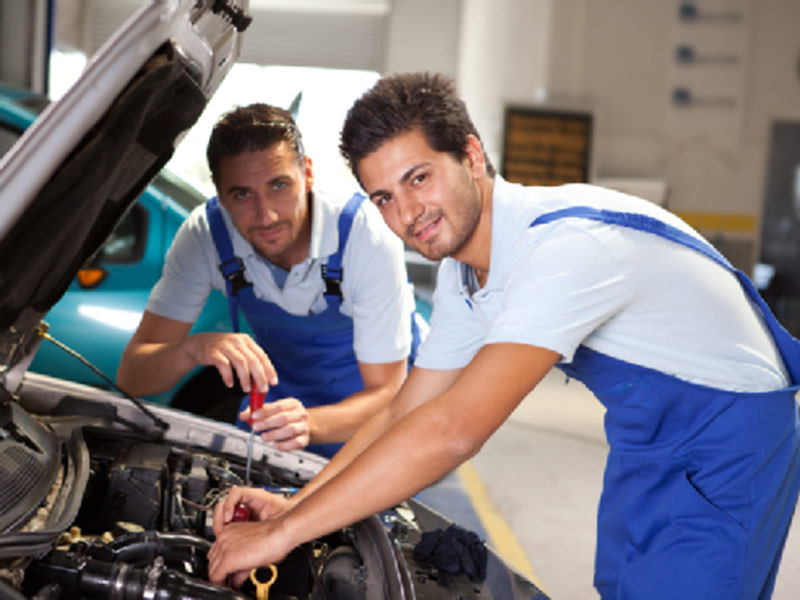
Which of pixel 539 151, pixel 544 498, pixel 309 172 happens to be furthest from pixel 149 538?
pixel 539 151

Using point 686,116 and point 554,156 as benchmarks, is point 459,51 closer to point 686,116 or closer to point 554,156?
point 554,156

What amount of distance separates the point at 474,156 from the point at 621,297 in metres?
0.43

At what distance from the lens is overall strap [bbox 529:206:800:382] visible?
1.34 metres

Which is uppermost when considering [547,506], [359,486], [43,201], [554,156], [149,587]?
[554,156]

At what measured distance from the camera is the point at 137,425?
198cm

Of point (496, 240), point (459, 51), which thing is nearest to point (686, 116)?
point (459, 51)

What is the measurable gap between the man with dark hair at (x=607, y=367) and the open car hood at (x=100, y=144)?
12.3 inches

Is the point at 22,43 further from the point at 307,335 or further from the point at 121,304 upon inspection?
the point at 307,335

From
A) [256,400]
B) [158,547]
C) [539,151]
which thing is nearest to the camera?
[158,547]

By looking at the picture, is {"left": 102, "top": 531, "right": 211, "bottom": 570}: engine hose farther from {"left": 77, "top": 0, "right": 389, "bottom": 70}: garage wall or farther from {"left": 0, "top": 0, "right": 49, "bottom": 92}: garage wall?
{"left": 77, "top": 0, "right": 389, "bottom": 70}: garage wall

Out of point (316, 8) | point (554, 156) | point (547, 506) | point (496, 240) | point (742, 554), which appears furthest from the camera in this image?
point (316, 8)

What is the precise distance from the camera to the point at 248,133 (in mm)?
2084

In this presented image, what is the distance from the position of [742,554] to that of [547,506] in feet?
8.41

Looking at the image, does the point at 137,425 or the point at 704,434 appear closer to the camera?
the point at 704,434
